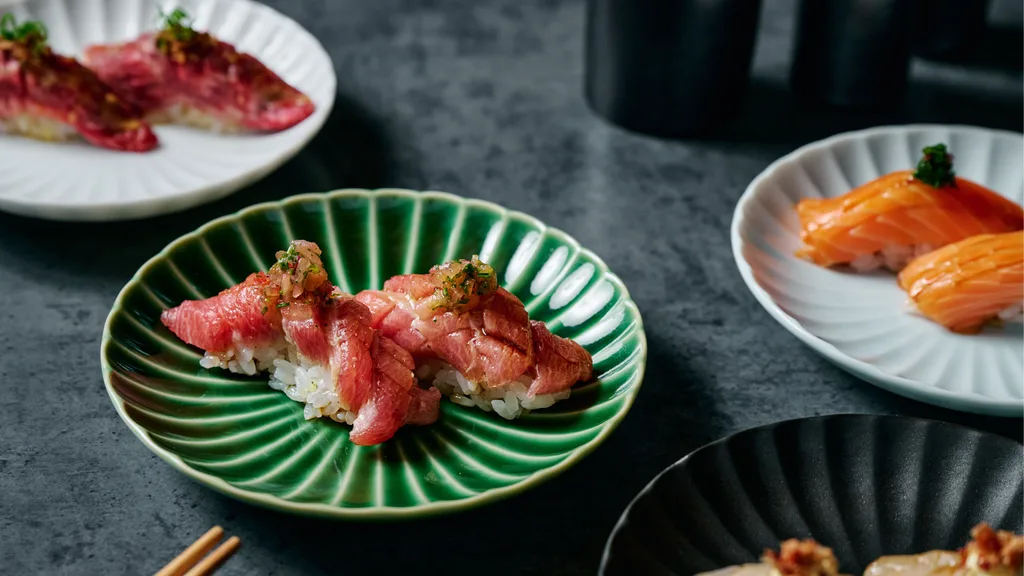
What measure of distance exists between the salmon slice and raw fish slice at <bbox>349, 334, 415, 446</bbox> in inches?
3.1

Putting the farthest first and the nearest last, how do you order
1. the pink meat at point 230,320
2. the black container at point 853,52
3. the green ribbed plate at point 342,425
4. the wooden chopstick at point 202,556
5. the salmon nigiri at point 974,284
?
the black container at point 853,52 → the salmon nigiri at point 974,284 → the pink meat at point 230,320 → the green ribbed plate at point 342,425 → the wooden chopstick at point 202,556

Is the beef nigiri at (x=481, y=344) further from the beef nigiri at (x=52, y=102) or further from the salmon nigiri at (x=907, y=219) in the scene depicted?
the beef nigiri at (x=52, y=102)

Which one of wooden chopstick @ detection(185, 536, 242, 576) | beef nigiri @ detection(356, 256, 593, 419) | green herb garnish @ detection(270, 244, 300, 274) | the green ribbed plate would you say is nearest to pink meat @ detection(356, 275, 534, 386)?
beef nigiri @ detection(356, 256, 593, 419)

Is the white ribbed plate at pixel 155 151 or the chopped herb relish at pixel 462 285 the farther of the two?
the white ribbed plate at pixel 155 151

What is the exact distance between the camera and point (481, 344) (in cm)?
203

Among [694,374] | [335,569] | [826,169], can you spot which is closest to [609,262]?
[694,374]

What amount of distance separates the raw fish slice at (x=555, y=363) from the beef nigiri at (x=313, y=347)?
213 mm

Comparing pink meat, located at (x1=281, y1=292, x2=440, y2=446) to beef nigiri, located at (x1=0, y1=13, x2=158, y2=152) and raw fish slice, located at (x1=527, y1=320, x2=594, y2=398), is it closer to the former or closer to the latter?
raw fish slice, located at (x1=527, y1=320, x2=594, y2=398)

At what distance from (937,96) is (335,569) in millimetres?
2639

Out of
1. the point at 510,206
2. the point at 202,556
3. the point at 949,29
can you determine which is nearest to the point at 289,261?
the point at 202,556

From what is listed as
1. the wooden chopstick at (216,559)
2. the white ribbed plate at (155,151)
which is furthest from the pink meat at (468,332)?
the white ribbed plate at (155,151)

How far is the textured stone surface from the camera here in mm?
1887

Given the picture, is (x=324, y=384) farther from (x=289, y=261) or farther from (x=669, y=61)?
(x=669, y=61)

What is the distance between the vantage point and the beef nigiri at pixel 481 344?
203 centimetres
